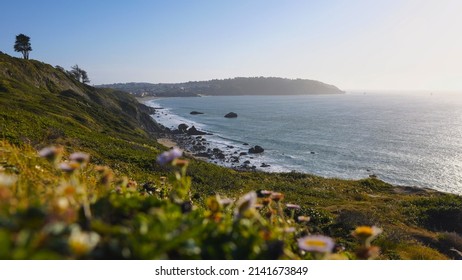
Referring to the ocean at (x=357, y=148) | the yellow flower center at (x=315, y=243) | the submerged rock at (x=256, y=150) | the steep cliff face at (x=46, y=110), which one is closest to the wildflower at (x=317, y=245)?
the yellow flower center at (x=315, y=243)

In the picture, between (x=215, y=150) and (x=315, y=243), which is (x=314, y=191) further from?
(x=215, y=150)

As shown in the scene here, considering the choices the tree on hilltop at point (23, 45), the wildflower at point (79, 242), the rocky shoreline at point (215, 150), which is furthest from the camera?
the tree on hilltop at point (23, 45)

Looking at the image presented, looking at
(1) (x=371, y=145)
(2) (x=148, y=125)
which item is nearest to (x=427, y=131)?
(1) (x=371, y=145)

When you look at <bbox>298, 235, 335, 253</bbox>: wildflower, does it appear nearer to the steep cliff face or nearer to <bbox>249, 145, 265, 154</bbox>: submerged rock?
the steep cliff face

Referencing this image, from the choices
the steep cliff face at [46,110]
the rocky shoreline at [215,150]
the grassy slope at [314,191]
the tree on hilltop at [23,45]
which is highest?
the tree on hilltop at [23,45]

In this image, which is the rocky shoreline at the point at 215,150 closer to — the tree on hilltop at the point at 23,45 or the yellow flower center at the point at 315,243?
the tree on hilltop at the point at 23,45

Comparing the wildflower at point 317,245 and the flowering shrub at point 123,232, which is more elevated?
the flowering shrub at point 123,232
